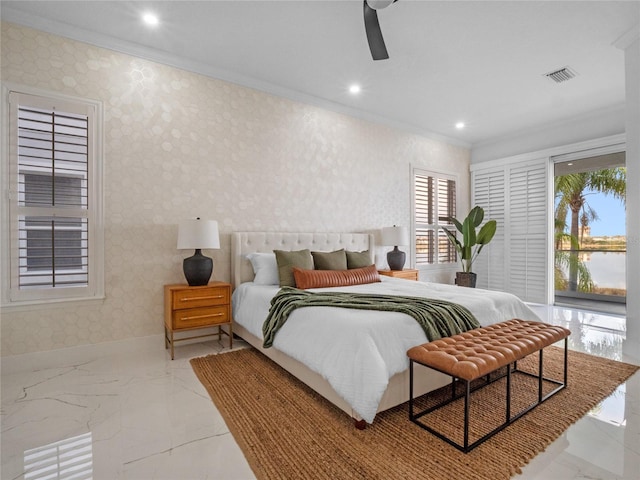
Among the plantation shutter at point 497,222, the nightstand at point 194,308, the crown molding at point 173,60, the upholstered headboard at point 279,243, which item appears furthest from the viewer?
the plantation shutter at point 497,222

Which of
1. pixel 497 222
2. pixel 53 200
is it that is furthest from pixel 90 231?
pixel 497 222

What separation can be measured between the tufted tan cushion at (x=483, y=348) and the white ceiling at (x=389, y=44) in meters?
2.56

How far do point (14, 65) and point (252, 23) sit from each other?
200 centimetres

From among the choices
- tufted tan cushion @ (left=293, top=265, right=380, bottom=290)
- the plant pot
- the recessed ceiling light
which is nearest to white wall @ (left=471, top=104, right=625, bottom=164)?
the plant pot

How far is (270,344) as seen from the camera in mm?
2574

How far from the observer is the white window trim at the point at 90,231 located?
2.69m

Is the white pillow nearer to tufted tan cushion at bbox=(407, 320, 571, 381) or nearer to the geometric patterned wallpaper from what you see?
the geometric patterned wallpaper

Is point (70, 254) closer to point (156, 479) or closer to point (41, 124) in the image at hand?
point (41, 124)

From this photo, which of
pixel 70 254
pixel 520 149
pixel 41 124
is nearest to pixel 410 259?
pixel 520 149

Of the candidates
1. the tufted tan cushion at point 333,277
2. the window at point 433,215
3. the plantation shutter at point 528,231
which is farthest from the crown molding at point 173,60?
the plantation shutter at point 528,231

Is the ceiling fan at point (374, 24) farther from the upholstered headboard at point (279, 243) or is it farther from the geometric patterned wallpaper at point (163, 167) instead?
the upholstered headboard at point (279, 243)

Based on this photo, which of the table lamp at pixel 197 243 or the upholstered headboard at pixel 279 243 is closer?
the table lamp at pixel 197 243

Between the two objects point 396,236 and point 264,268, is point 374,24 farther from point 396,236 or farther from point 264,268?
point 396,236

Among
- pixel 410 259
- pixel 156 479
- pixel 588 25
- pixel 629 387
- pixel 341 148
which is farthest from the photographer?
pixel 410 259
